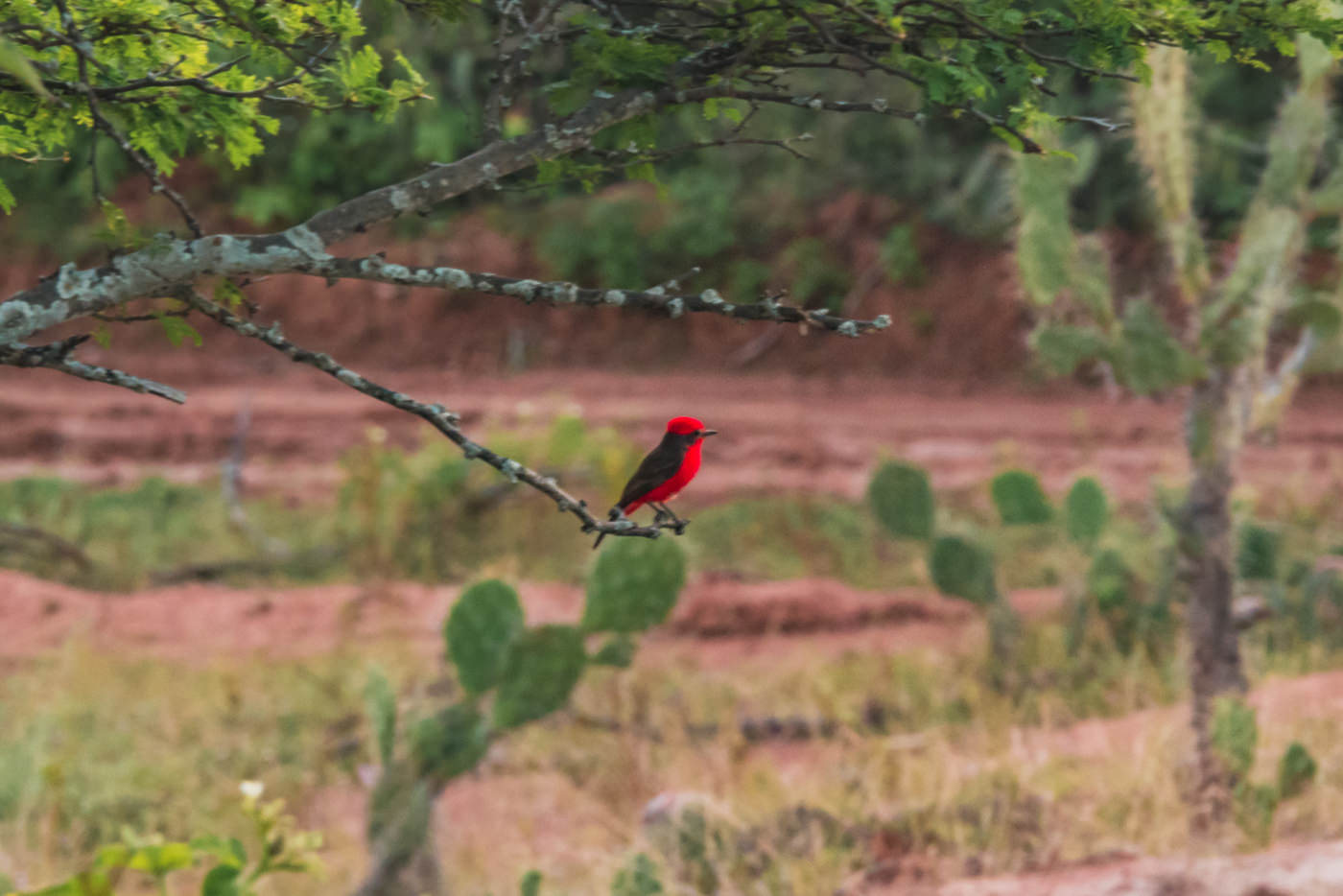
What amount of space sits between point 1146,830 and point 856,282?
390 inches

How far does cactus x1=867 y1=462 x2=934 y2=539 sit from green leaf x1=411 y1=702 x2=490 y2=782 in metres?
2.63

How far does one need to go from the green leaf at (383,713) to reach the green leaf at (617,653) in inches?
27.5

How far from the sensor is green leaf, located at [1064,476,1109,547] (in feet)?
20.6

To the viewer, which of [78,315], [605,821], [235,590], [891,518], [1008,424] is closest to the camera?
[78,315]

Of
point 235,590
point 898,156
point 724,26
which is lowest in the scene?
point 235,590

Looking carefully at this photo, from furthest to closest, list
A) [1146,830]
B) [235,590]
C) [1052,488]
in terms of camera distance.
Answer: [1052,488], [235,590], [1146,830]

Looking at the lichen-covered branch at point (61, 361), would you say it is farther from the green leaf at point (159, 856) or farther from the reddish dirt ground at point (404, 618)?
the reddish dirt ground at point (404, 618)

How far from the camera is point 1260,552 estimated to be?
6.78 metres

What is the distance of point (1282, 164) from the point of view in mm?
4887

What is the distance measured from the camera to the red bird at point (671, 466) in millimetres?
1573

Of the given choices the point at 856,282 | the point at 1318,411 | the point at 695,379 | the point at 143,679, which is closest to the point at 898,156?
the point at 856,282

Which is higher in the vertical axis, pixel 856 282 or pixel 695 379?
pixel 856 282

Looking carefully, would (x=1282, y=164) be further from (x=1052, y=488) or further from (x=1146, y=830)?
(x=1052, y=488)

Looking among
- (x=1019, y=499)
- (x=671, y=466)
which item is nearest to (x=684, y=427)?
(x=671, y=466)
